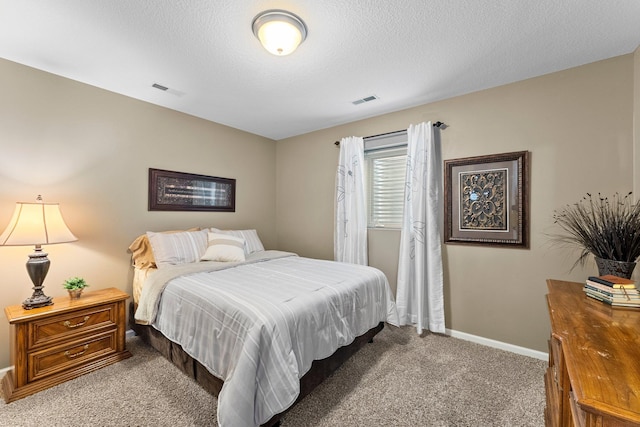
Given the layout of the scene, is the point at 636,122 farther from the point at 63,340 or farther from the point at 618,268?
the point at 63,340

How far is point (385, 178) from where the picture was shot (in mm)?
3379

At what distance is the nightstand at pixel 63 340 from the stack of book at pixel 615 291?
11.1 ft

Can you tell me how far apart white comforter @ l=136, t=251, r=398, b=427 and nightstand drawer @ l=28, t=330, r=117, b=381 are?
0.44 meters

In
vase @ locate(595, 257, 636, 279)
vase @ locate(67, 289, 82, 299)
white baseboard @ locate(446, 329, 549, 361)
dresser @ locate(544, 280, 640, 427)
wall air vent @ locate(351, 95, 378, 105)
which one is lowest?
white baseboard @ locate(446, 329, 549, 361)

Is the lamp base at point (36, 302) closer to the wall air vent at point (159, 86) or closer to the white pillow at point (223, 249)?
the white pillow at point (223, 249)

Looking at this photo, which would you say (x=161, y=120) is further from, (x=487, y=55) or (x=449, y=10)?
(x=487, y=55)

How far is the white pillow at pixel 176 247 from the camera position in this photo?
8.65 ft

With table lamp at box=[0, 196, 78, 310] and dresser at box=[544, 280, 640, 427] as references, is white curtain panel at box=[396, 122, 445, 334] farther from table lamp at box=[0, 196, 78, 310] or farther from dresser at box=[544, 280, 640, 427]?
table lamp at box=[0, 196, 78, 310]

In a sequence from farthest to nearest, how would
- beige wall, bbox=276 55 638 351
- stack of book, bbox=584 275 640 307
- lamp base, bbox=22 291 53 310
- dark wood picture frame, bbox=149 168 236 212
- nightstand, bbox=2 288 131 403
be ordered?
dark wood picture frame, bbox=149 168 236 212 → beige wall, bbox=276 55 638 351 → lamp base, bbox=22 291 53 310 → nightstand, bbox=2 288 131 403 → stack of book, bbox=584 275 640 307

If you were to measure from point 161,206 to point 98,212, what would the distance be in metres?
0.58

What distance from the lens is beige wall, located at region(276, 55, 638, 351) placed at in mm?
2090

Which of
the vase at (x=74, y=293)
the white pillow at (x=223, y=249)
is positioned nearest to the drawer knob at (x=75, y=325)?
the vase at (x=74, y=293)

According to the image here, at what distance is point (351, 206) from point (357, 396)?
2.07m

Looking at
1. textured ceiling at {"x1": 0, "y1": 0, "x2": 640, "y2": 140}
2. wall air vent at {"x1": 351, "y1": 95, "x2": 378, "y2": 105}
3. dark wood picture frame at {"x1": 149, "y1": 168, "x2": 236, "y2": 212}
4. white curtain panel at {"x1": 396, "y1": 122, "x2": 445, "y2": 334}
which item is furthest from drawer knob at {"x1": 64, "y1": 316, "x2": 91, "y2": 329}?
wall air vent at {"x1": 351, "y1": 95, "x2": 378, "y2": 105}
